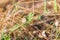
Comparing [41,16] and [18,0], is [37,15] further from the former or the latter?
[18,0]

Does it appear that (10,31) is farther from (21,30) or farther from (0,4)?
(0,4)

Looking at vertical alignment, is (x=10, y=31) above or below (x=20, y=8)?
below

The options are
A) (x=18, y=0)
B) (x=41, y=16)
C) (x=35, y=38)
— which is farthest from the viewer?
(x=18, y=0)

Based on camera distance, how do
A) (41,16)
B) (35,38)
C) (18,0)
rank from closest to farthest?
(35,38), (41,16), (18,0)

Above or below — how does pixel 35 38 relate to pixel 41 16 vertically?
below

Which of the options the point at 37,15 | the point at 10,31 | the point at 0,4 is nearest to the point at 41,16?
the point at 37,15

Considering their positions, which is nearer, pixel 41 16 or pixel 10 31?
pixel 10 31

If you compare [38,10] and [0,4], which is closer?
[38,10]

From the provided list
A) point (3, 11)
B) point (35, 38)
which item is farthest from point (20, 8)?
point (35, 38)
